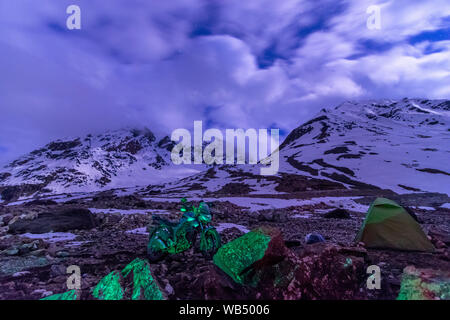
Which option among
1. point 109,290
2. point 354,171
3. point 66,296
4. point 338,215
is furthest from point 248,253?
point 354,171

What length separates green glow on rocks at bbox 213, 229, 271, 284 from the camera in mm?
4199

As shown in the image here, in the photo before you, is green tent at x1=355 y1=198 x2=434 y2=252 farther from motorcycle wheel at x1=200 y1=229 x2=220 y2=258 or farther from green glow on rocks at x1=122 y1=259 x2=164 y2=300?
green glow on rocks at x1=122 y1=259 x2=164 y2=300

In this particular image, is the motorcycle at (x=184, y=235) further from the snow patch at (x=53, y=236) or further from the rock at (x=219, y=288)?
the snow patch at (x=53, y=236)

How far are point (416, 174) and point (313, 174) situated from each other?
2399 centimetres

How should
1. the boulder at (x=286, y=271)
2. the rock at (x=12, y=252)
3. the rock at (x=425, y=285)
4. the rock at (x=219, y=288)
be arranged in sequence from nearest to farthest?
the rock at (x=425, y=285) < the rock at (x=219, y=288) < the boulder at (x=286, y=271) < the rock at (x=12, y=252)

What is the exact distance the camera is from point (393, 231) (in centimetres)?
782

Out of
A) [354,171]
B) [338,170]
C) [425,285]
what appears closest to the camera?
[425,285]

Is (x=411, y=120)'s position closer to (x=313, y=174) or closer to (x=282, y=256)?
(x=313, y=174)

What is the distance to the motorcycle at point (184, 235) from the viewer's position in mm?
6047

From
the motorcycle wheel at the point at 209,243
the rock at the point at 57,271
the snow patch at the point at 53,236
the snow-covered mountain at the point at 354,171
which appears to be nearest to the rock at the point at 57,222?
the snow patch at the point at 53,236

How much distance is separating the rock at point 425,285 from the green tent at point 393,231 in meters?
4.35

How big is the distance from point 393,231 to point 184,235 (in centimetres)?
689

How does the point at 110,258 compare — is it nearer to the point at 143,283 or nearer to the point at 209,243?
the point at 209,243

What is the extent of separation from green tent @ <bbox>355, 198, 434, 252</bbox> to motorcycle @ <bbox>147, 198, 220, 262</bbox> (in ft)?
17.8
